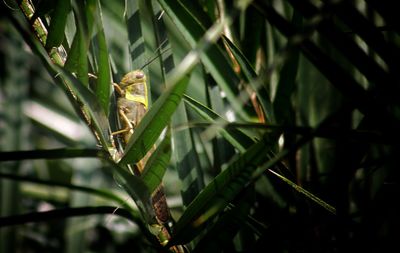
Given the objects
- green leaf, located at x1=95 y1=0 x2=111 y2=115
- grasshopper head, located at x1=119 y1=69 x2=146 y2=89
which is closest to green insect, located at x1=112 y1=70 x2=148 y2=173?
grasshopper head, located at x1=119 y1=69 x2=146 y2=89

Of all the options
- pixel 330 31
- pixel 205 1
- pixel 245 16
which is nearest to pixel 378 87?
pixel 330 31

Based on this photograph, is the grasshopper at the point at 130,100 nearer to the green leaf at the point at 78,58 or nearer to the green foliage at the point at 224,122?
the green foliage at the point at 224,122

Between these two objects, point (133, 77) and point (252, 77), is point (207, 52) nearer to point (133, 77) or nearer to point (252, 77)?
point (252, 77)

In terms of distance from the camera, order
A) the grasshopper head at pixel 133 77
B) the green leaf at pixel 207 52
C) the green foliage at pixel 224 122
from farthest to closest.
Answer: the grasshopper head at pixel 133 77 → the green leaf at pixel 207 52 → the green foliage at pixel 224 122

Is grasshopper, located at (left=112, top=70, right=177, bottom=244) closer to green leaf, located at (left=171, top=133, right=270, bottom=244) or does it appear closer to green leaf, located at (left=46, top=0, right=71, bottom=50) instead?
green leaf, located at (left=171, top=133, right=270, bottom=244)

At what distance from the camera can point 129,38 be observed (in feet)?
1.60

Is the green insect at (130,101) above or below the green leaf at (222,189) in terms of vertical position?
above

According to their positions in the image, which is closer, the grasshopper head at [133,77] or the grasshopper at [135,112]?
the grasshopper at [135,112]

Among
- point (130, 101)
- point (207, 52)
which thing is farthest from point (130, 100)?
point (207, 52)

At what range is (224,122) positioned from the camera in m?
0.28

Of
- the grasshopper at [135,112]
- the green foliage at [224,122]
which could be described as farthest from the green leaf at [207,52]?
the grasshopper at [135,112]

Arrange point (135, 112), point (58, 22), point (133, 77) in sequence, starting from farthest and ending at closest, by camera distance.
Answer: point (135, 112) → point (133, 77) → point (58, 22)

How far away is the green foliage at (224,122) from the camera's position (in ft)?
0.97

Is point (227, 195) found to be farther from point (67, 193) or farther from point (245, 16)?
point (67, 193)
